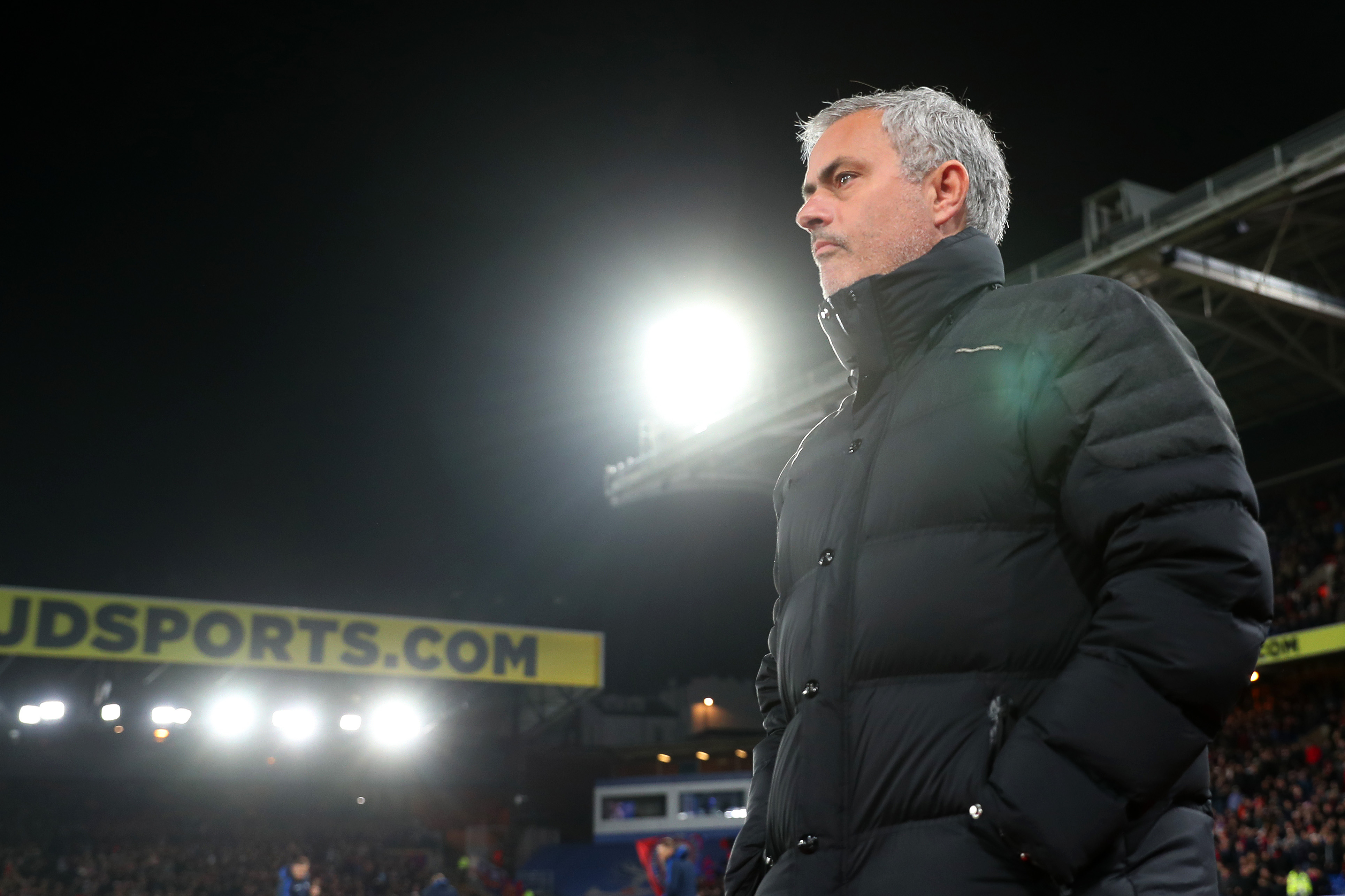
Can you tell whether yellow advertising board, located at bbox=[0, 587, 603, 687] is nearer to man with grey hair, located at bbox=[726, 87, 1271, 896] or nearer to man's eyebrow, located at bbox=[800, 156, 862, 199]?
man's eyebrow, located at bbox=[800, 156, 862, 199]

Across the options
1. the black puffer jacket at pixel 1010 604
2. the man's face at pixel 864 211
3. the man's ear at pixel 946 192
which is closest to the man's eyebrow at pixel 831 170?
the man's face at pixel 864 211

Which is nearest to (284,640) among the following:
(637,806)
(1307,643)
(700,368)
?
(700,368)

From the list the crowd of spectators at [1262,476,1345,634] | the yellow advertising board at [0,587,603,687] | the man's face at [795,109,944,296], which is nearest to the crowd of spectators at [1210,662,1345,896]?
the crowd of spectators at [1262,476,1345,634]

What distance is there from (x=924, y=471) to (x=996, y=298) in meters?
0.31

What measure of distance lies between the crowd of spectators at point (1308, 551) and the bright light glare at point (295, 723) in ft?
66.1

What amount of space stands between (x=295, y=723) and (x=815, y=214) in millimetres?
26129

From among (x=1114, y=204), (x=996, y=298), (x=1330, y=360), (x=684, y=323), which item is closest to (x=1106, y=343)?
(x=996, y=298)

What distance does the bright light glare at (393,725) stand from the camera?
26219mm

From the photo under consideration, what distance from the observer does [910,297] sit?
169cm

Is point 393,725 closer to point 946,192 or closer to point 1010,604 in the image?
point 946,192

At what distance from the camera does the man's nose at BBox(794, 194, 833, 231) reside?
1836mm

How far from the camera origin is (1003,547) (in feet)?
4.75

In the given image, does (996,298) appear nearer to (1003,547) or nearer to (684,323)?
(1003,547)

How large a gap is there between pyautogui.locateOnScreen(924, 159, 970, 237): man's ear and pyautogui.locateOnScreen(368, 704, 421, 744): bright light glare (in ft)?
86.6
